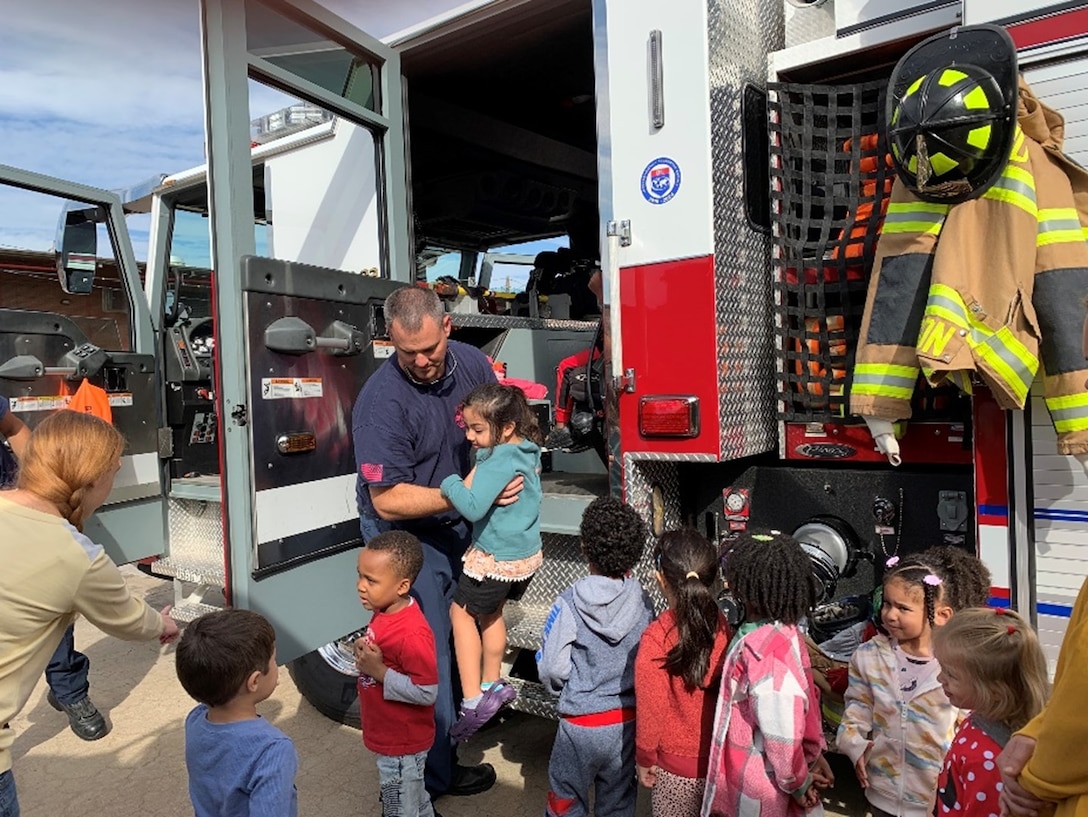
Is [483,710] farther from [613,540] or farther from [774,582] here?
[774,582]

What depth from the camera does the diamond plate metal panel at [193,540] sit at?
4418 millimetres

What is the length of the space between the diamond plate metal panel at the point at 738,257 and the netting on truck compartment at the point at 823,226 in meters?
0.09

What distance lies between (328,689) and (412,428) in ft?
5.44

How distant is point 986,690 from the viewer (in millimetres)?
1568

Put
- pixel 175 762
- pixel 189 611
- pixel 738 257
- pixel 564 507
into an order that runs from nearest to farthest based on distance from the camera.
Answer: pixel 738 257 → pixel 564 507 → pixel 175 762 → pixel 189 611

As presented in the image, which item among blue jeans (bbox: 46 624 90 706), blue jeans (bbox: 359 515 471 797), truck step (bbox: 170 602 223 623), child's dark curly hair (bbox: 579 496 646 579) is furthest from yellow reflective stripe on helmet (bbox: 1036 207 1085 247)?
blue jeans (bbox: 46 624 90 706)

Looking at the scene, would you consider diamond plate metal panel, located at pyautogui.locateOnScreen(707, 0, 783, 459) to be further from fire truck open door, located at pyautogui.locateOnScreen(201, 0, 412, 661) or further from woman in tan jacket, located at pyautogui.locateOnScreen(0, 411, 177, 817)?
woman in tan jacket, located at pyautogui.locateOnScreen(0, 411, 177, 817)

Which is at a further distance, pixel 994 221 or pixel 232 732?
pixel 994 221

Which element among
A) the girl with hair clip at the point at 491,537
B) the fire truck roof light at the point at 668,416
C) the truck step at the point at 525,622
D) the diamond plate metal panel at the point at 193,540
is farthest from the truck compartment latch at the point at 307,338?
the diamond plate metal panel at the point at 193,540

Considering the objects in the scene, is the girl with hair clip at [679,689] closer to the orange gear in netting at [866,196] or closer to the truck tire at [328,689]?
the orange gear in netting at [866,196]

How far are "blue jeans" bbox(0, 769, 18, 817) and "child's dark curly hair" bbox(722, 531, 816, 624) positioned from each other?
1.74 m

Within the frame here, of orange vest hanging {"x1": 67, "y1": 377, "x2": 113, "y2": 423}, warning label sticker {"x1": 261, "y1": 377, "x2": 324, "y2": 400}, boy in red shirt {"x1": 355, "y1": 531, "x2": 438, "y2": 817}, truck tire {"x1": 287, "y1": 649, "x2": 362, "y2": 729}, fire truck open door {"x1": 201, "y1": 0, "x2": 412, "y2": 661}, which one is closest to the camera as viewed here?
boy in red shirt {"x1": 355, "y1": 531, "x2": 438, "y2": 817}

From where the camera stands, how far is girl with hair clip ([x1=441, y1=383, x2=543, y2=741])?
2658 millimetres

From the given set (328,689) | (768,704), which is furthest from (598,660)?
(328,689)
